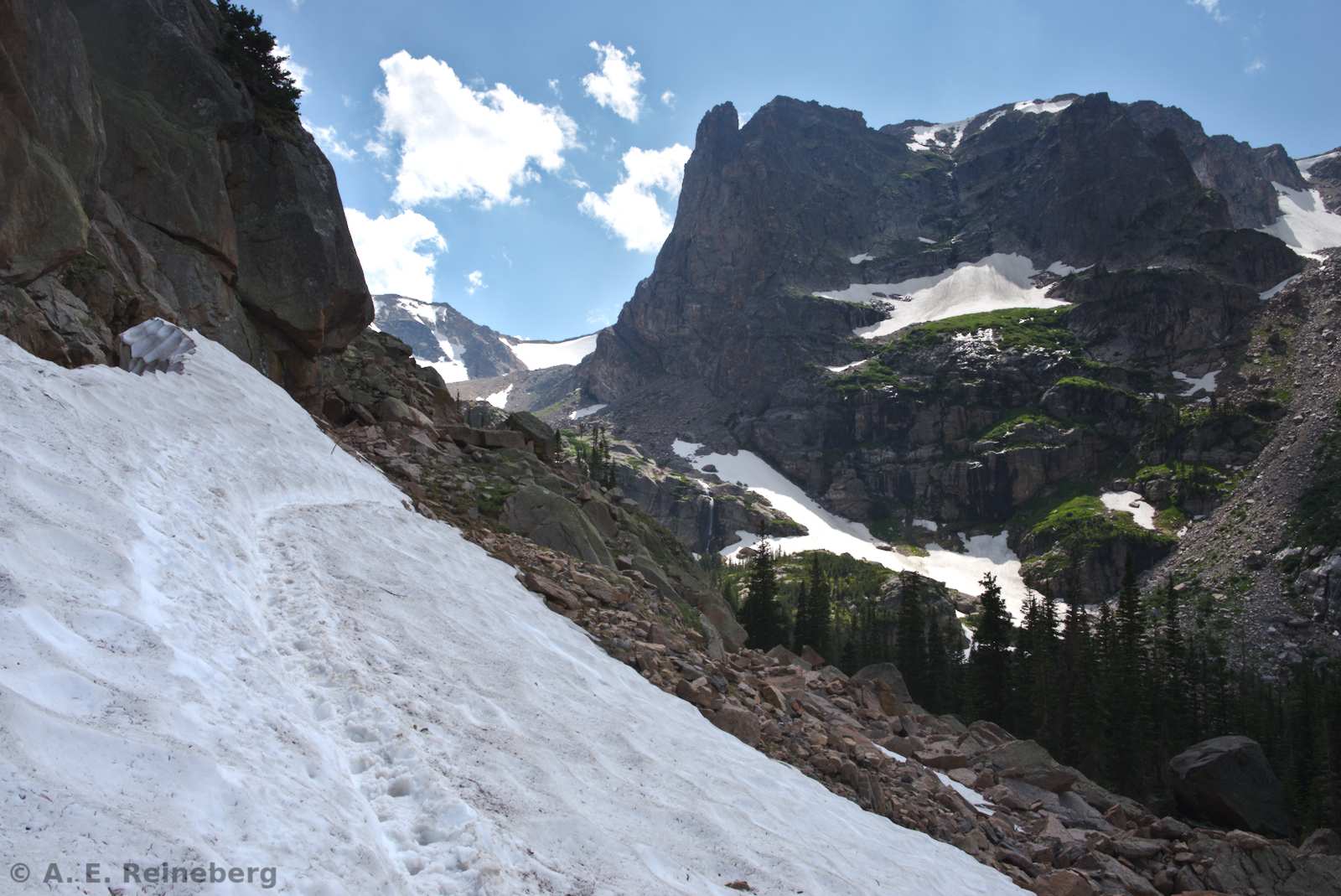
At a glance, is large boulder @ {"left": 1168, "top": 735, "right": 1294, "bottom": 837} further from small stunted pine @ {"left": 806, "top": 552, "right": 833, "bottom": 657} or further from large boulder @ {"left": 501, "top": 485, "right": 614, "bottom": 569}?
small stunted pine @ {"left": 806, "top": 552, "right": 833, "bottom": 657}

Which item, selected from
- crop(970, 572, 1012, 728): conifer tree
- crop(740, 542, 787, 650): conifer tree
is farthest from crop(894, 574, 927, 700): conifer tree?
crop(740, 542, 787, 650): conifer tree

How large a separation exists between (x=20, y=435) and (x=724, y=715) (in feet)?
44.2

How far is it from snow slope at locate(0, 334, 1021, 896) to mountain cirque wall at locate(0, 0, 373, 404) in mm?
2357

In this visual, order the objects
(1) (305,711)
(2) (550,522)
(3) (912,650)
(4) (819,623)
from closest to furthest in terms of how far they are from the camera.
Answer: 1. (1) (305,711)
2. (2) (550,522)
3. (3) (912,650)
4. (4) (819,623)

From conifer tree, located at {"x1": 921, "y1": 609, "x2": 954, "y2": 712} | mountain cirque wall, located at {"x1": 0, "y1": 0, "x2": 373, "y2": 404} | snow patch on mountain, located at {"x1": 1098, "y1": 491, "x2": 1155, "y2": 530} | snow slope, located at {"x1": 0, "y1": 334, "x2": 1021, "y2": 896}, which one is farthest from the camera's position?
snow patch on mountain, located at {"x1": 1098, "y1": 491, "x2": 1155, "y2": 530}

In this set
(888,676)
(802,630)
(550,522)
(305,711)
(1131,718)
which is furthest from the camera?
(802,630)

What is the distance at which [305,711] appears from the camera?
26.4 feet

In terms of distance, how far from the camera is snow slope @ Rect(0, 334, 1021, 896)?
5570 millimetres

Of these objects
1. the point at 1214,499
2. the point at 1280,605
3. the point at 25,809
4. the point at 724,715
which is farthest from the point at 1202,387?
the point at 25,809

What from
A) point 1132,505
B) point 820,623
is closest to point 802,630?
point 820,623

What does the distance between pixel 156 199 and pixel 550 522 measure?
1440 cm

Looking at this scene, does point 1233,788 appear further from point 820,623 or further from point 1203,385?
point 1203,385

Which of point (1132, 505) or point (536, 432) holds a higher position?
point (1132, 505)

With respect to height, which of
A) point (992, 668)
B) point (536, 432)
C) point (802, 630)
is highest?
point (536, 432)
